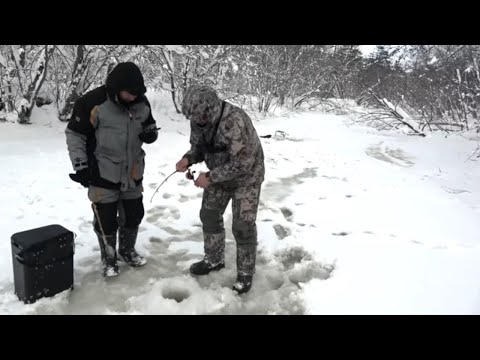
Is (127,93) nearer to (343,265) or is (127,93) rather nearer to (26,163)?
(343,265)

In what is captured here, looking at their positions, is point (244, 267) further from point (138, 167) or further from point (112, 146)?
point (112, 146)

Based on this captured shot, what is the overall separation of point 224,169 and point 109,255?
4.19 feet

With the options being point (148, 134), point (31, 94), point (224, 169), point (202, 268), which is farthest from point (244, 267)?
point (31, 94)

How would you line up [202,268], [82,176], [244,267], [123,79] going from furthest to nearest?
1. [202,268]
2. [244,267]
3. [82,176]
4. [123,79]

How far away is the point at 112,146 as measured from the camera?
2893 mm

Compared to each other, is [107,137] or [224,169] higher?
[107,137]

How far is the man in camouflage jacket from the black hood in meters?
0.39

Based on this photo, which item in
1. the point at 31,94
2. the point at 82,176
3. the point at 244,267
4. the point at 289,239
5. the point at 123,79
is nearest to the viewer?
the point at 123,79

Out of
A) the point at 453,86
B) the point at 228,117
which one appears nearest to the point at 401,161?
the point at 453,86

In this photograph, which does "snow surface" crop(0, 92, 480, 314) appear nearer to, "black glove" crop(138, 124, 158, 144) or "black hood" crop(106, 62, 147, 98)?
"black glove" crop(138, 124, 158, 144)

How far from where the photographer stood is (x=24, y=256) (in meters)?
2.64

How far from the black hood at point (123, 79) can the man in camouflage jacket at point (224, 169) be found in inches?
15.4

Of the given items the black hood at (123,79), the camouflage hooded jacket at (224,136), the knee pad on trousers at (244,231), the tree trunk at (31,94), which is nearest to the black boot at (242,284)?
the knee pad on trousers at (244,231)

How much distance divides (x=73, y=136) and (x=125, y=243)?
1085 millimetres
